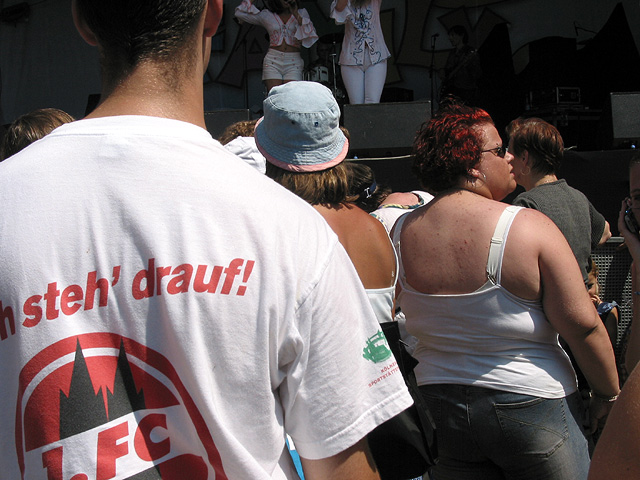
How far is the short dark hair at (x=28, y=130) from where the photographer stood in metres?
2.07

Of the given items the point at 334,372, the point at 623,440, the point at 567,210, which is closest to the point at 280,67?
the point at 567,210

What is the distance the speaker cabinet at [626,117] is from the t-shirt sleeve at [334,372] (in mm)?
5391

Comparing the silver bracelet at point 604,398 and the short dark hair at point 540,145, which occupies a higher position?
the short dark hair at point 540,145

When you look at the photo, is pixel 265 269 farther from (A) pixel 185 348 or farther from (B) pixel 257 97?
(B) pixel 257 97

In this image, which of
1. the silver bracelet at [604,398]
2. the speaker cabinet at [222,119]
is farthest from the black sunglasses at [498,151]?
the speaker cabinet at [222,119]

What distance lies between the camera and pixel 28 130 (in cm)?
208

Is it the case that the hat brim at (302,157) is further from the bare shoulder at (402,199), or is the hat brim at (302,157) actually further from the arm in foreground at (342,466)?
the bare shoulder at (402,199)

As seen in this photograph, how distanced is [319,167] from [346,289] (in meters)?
0.92

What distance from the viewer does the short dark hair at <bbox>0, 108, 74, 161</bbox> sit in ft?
6.81

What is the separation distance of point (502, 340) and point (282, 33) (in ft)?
18.0

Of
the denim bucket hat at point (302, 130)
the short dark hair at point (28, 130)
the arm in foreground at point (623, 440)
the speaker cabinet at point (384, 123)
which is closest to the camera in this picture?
the arm in foreground at point (623, 440)

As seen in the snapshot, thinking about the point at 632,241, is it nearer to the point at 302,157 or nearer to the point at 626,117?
the point at 302,157

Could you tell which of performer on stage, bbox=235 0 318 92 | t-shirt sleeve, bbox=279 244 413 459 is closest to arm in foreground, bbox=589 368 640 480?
t-shirt sleeve, bbox=279 244 413 459

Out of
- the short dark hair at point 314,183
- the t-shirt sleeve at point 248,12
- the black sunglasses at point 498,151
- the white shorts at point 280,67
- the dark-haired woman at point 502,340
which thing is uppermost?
the t-shirt sleeve at point 248,12
